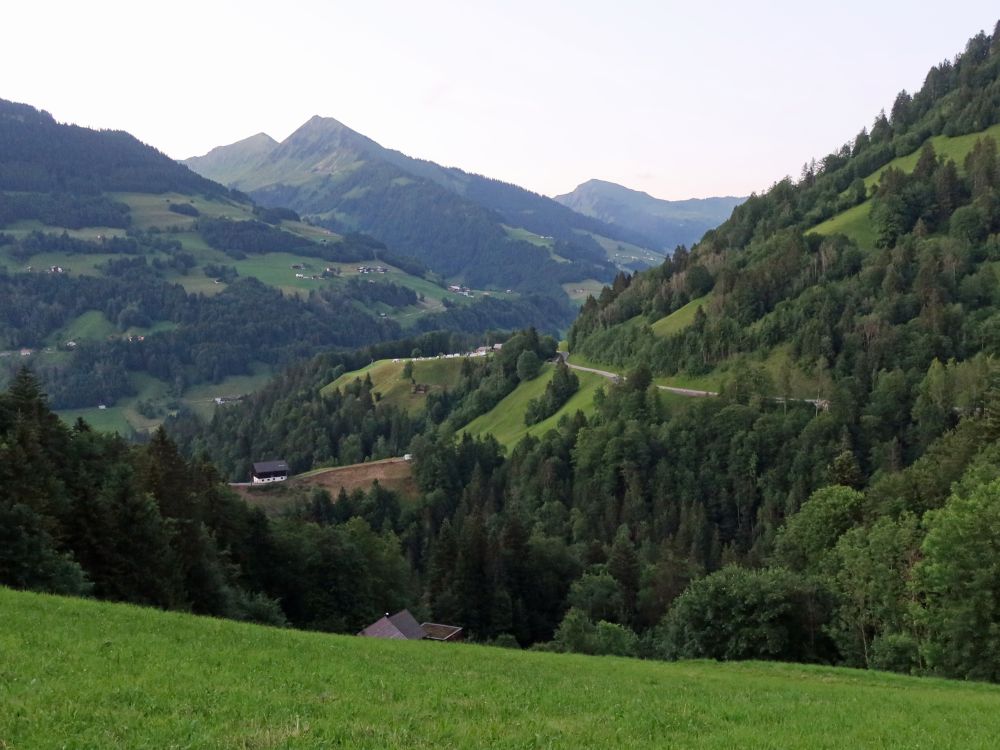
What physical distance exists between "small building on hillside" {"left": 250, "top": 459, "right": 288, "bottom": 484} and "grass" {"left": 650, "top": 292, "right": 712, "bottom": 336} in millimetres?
81067

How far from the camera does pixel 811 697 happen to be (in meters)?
31.0

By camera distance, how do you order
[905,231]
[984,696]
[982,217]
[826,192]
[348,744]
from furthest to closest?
1. [826,192]
2. [905,231]
3. [982,217]
4. [984,696]
5. [348,744]

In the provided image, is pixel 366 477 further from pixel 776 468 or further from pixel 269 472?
pixel 776 468

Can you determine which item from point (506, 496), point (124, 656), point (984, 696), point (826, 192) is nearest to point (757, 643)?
point (984, 696)

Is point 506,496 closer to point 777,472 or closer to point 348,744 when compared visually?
point 777,472

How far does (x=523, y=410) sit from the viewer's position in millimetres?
186250

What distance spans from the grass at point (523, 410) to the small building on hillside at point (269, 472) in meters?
38.3

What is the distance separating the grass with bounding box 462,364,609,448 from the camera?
552 feet

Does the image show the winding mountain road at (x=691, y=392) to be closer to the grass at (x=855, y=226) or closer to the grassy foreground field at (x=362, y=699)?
the grass at (x=855, y=226)

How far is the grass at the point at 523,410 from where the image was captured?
168250 mm

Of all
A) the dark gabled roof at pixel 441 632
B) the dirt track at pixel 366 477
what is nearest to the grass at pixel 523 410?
the dirt track at pixel 366 477

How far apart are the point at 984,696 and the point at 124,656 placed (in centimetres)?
3350

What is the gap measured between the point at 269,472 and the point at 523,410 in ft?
180

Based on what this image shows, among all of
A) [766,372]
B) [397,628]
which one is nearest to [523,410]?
[766,372]
